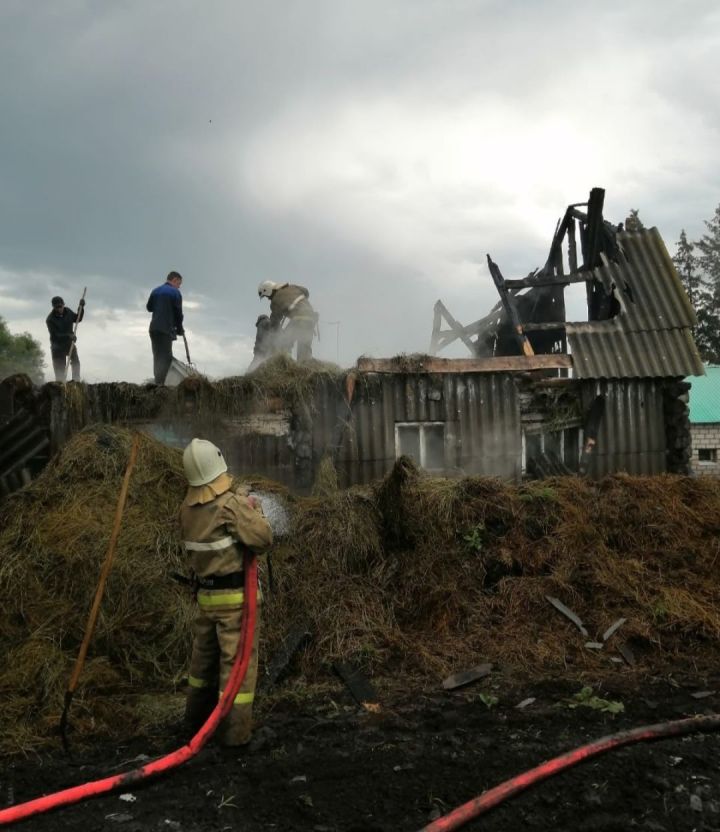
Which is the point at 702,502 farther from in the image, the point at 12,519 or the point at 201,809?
the point at 12,519

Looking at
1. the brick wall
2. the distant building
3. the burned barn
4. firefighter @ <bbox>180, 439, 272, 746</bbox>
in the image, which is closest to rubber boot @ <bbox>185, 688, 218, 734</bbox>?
firefighter @ <bbox>180, 439, 272, 746</bbox>

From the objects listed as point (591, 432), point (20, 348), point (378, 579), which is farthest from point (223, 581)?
point (20, 348)

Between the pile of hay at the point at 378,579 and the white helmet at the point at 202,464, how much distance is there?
75.5 inches

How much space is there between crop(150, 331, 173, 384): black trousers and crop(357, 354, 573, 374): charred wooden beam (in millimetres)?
3013

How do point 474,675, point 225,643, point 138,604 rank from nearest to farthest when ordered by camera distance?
point 225,643 < point 474,675 < point 138,604

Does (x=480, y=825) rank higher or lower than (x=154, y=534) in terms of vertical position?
lower

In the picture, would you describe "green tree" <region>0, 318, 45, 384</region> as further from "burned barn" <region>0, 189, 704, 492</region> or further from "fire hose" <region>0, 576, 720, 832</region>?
"fire hose" <region>0, 576, 720, 832</region>

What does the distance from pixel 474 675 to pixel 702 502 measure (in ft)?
11.9

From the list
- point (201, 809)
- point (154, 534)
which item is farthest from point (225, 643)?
point (154, 534)

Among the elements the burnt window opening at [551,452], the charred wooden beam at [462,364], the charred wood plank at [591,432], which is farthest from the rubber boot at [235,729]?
the charred wood plank at [591,432]

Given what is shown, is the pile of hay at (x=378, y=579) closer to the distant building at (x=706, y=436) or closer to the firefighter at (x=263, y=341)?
the firefighter at (x=263, y=341)

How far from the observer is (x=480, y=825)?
331 cm

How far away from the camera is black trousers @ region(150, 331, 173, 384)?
10.8m

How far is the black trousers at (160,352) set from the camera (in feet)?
35.4
